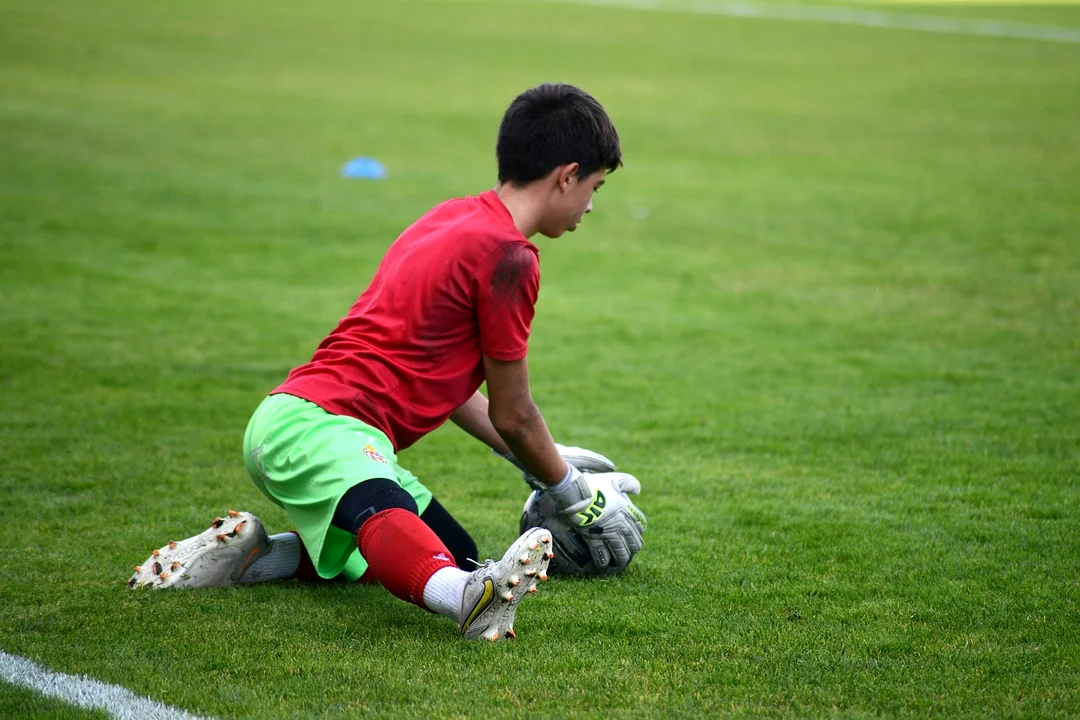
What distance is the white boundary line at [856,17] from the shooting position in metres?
31.0

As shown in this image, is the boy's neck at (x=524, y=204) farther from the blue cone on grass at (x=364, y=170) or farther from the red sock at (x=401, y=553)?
the blue cone on grass at (x=364, y=170)

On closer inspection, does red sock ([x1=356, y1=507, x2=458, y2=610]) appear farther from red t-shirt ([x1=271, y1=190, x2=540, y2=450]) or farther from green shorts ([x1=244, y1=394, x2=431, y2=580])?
red t-shirt ([x1=271, y1=190, x2=540, y2=450])

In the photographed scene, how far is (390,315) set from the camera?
3.88m

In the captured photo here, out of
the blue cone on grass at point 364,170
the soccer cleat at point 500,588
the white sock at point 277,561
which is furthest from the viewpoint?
the blue cone on grass at point 364,170

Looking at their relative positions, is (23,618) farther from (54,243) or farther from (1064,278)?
(1064,278)

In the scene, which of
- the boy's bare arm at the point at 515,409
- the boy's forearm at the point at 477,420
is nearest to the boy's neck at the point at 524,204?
the boy's bare arm at the point at 515,409

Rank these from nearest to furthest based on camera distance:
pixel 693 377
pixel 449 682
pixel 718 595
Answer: pixel 449 682, pixel 718 595, pixel 693 377

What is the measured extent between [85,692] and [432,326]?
145 centimetres

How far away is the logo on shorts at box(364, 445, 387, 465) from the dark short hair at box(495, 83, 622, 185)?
0.97 metres

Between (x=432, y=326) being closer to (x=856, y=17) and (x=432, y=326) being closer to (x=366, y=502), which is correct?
(x=366, y=502)

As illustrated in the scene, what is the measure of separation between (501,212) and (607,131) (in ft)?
1.38

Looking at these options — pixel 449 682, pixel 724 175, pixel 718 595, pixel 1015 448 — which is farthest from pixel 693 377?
pixel 724 175

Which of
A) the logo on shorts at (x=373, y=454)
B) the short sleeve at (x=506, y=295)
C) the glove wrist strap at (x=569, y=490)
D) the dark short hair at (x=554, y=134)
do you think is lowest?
the glove wrist strap at (x=569, y=490)

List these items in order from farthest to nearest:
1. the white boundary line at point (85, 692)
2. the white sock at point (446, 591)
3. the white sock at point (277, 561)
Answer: the white sock at point (277, 561), the white sock at point (446, 591), the white boundary line at point (85, 692)
